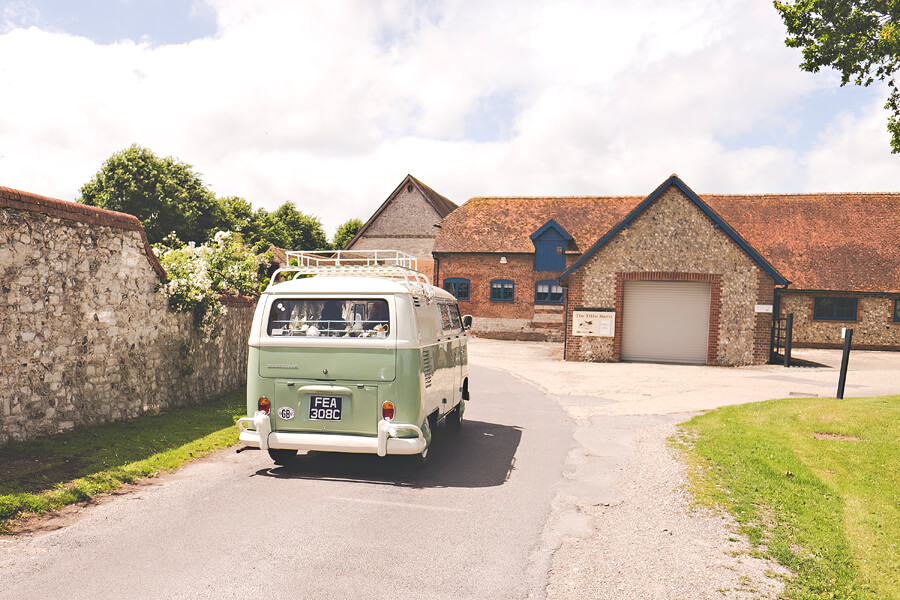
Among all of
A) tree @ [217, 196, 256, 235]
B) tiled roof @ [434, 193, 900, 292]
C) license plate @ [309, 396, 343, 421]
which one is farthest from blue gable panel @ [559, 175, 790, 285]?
tree @ [217, 196, 256, 235]

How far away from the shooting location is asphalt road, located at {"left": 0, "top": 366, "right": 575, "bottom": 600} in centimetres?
432

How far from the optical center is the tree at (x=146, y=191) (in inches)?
1709

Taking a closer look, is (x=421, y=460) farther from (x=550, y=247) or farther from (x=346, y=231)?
(x=346, y=231)

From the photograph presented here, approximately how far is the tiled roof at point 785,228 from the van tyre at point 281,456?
24799 millimetres

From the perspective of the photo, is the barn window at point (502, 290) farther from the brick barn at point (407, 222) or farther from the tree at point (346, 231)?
the tree at point (346, 231)

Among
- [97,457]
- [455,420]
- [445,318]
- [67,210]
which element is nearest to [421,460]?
[445,318]

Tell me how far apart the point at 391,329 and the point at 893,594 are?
4.85 meters

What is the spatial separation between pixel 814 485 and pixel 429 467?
441 centimetres

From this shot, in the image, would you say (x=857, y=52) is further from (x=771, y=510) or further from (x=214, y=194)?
(x=214, y=194)

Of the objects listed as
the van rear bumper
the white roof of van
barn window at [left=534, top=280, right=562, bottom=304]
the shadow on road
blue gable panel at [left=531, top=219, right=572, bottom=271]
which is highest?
blue gable panel at [left=531, top=219, right=572, bottom=271]

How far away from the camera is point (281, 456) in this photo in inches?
299

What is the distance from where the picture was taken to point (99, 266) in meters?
8.75

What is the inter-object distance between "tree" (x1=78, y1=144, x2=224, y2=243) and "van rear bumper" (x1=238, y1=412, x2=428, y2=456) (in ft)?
129

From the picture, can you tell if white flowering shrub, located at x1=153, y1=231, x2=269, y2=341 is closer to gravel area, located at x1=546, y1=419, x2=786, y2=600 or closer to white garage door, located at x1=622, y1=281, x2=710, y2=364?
gravel area, located at x1=546, y1=419, x2=786, y2=600
